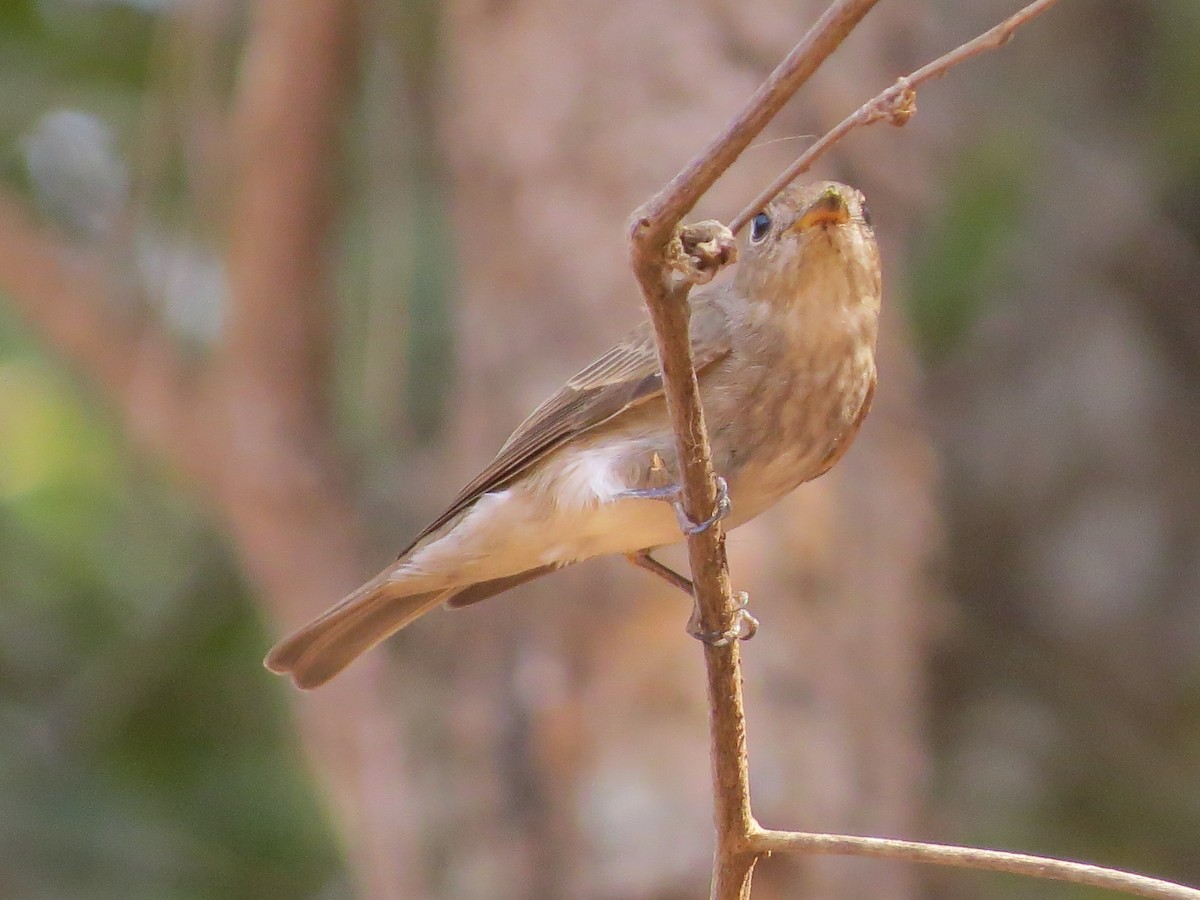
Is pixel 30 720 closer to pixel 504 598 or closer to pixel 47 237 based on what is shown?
pixel 47 237

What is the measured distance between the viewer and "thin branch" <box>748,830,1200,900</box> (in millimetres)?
1442

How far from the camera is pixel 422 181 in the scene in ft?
20.2

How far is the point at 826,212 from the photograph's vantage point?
2812mm

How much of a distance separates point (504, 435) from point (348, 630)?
1.42 meters

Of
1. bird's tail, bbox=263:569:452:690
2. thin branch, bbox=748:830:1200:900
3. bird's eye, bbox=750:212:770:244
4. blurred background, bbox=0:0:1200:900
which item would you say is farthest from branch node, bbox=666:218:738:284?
blurred background, bbox=0:0:1200:900

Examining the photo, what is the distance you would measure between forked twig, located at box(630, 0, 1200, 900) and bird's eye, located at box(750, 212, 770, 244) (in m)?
1.15

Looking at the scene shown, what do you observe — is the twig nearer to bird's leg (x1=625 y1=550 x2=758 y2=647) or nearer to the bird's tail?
bird's leg (x1=625 y1=550 x2=758 y2=647)

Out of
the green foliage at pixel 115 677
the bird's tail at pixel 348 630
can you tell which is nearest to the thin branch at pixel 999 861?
the bird's tail at pixel 348 630

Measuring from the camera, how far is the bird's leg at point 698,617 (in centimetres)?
181

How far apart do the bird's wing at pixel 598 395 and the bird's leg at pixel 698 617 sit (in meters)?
0.26

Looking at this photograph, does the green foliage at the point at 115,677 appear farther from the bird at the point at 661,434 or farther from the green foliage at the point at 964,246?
the bird at the point at 661,434

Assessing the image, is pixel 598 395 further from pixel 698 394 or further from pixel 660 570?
pixel 698 394

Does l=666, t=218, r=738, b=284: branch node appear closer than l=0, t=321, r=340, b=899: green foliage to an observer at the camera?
Yes

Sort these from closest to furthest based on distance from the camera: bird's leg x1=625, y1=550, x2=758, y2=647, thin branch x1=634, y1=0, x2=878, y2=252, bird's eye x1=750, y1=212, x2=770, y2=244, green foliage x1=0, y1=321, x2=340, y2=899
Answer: thin branch x1=634, y1=0, x2=878, y2=252 < bird's leg x1=625, y1=550, x2=758, y2=647 < bird's eye x1=750, y1=212, x2=770, y2=244 < green foliage x1=0, y1=321, x2=340, y2=899
